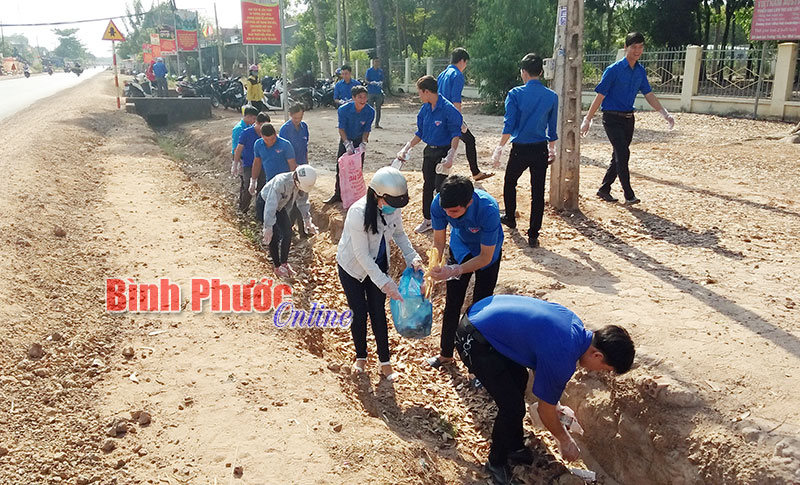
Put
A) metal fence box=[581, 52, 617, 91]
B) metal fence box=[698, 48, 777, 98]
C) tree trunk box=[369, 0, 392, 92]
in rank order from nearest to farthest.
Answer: metal fence box=[698, 48, 777, 98]
metal fence box=[581, 52, 617, 91]
tree trunk box=[369, 0, 392, 92]

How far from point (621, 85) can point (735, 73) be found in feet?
39.7

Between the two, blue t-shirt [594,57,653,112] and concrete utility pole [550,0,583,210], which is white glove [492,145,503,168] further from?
blue t-shirt [594,57,653,112]

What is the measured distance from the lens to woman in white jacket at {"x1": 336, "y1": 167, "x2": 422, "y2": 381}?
12.5 feet

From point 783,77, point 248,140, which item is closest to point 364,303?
point 248,140

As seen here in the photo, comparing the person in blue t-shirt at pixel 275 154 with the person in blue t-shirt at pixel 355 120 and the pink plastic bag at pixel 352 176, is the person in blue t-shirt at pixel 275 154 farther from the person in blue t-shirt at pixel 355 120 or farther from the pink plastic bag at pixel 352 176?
the person in blue t-shirt at pixel 355 120

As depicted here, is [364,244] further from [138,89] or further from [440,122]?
[138,89]

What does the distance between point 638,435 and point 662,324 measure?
89 cm

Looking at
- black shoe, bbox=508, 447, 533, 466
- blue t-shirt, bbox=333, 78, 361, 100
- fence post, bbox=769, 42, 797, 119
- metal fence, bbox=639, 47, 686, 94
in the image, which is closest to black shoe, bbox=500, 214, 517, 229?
black shoe, bbox=508, 447, 533, 466

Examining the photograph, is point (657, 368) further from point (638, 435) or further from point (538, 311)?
point (538, 311)

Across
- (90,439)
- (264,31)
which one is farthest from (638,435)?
(264,31)

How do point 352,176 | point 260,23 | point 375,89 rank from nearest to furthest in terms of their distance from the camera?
point 352,176
point 260,23
point 375,89

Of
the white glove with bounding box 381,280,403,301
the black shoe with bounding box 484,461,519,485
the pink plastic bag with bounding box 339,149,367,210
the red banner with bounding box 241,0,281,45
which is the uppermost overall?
the red banner with bounding box 241,0,281,45

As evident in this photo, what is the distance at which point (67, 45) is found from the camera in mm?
137625

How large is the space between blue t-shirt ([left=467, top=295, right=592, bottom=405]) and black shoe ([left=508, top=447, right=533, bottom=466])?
3.13ft
